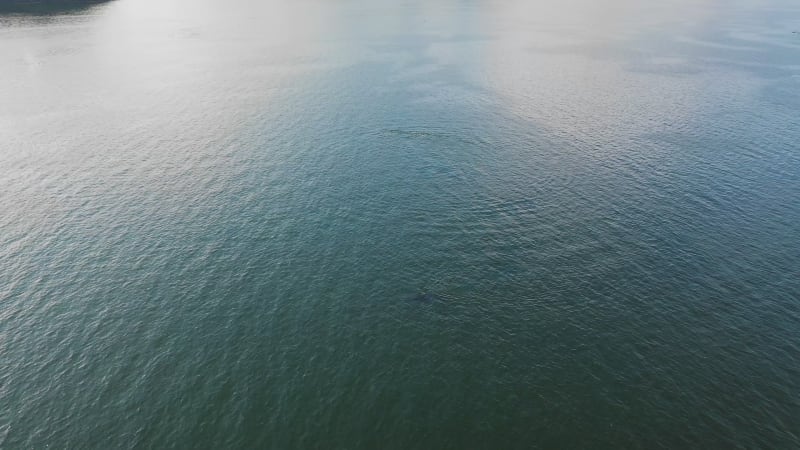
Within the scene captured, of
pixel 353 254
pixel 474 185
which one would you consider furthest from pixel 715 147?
pixel 353 254

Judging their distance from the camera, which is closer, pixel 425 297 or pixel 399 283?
pixel 425 297

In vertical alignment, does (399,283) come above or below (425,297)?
above

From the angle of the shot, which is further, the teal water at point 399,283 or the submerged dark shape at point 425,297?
the submerged dark shape at point 425,297

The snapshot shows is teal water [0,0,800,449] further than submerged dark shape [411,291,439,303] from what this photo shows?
No

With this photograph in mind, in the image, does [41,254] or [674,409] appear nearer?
[674,409]

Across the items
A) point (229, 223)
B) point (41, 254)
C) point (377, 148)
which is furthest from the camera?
point (377, 148)

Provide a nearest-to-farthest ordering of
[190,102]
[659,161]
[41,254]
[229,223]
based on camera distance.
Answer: [41,254], [229,223], [659,161], [190,102]

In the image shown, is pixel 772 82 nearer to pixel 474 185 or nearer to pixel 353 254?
pixel 474 185

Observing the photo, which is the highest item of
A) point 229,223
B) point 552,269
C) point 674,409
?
point 229,223
